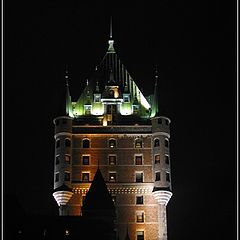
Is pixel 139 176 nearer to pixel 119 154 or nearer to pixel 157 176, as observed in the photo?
pixel 157 176

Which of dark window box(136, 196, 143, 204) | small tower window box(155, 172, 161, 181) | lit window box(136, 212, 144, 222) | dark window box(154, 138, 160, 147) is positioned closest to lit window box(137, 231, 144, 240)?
lit window box(136, 212, 144, 222)

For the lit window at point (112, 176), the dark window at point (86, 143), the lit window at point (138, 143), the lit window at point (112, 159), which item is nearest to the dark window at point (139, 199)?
the lit window at point (112, 176)

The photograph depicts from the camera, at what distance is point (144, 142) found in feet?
359

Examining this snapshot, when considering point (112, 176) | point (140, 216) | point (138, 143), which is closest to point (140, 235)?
point (140, 216)

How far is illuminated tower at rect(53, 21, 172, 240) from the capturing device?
343 feet

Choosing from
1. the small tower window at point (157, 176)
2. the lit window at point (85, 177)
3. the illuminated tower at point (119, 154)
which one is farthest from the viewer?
the lit window at point (85, 177)

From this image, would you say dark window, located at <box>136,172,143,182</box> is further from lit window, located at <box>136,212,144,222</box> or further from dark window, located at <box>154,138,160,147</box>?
lit window, located at <box>136,212,144,222</box>

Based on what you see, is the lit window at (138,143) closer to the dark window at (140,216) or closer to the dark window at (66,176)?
the dark window at (140,216)

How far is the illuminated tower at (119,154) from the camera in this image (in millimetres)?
104625
